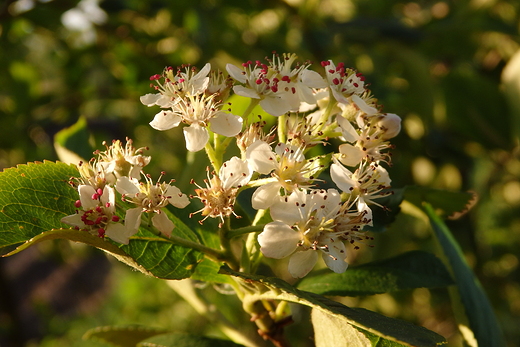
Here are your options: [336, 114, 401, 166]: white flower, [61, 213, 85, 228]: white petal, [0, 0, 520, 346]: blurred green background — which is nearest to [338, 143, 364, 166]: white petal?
[336, 114, 401, 166]: white flower

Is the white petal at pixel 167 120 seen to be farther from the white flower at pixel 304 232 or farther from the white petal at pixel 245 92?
the white flower at pixel 304 232

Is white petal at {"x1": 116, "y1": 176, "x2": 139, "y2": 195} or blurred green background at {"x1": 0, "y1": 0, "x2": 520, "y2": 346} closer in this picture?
white petal at {"x1": 116, "y1": 176, "x2": 139, "y2": 195}

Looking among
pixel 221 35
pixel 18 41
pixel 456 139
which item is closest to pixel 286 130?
pixel 221 35

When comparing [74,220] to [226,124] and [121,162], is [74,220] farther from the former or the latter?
[226,124]

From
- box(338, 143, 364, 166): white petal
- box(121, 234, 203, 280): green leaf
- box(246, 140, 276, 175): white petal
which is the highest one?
box(246, 140, 276, 175): white petal

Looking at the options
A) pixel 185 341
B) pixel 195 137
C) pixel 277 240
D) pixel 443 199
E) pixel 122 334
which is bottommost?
pixel 122 334

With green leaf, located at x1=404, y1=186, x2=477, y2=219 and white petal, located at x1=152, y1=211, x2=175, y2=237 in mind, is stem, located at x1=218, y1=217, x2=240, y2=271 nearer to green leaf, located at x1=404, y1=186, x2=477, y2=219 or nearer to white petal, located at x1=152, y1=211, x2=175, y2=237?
white petal, located at x1=152, y1=211, x2=175, y2=237

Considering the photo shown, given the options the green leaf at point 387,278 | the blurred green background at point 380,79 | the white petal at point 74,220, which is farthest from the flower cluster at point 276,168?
the blurred green background at point 380,79

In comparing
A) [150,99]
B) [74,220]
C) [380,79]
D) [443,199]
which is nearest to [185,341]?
[74,220]
